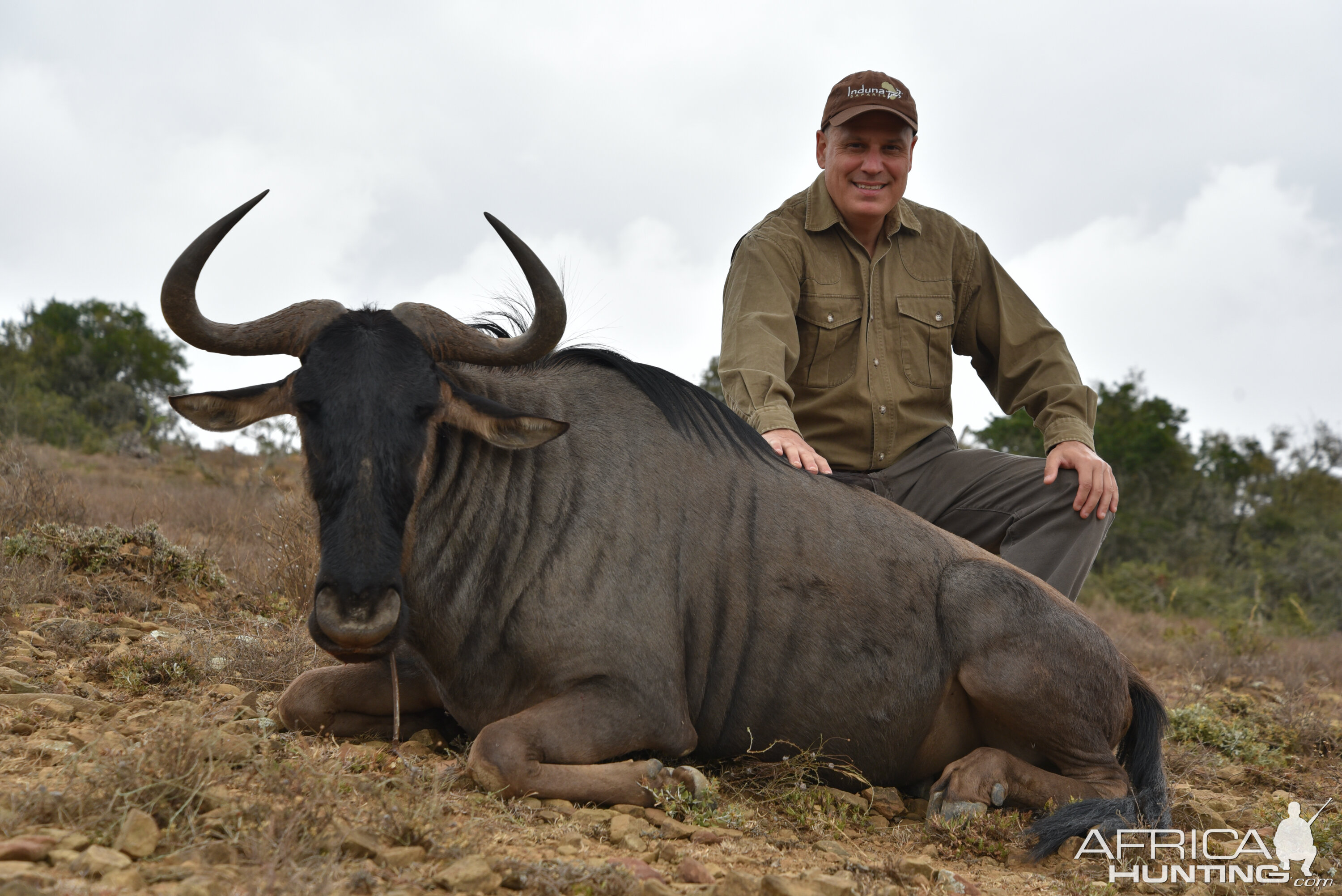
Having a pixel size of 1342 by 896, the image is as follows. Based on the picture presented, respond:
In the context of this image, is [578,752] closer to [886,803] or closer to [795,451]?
[886,803]

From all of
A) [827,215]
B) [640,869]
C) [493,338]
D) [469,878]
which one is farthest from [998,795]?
[827,215]

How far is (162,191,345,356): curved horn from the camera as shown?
3.90m

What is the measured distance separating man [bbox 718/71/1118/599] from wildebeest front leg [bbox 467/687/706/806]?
2139 millimetres

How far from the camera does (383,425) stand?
3674mm

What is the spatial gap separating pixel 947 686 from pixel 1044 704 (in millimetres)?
383

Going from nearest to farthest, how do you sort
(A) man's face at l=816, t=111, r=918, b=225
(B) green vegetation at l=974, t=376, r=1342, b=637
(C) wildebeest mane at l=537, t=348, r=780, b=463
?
(C) wildebeest mane at l=537, t=348, r=780, b=463, (A) man's face at l=816, t=111, r=918, b=225, (B) green vegetation at l=974, t=376, r=1342, b=637

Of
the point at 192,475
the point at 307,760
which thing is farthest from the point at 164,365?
the point at 307,760

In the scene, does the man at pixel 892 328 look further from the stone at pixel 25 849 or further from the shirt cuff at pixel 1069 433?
the stone at pixel 25 849

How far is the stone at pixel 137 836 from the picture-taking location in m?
2.60

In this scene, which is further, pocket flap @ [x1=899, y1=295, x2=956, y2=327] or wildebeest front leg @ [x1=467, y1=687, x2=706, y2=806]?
pocket flap @ [x1=899, y1=295, x2=956, y2=327]

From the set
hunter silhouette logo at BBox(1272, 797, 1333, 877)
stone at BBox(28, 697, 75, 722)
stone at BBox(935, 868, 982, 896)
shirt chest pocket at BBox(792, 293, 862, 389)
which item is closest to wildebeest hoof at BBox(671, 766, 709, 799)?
stone at BBox(935, 868, 982, 896)

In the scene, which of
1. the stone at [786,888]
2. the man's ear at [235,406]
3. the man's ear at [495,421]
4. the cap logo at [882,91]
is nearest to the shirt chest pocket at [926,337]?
the cap logo at [882,91]

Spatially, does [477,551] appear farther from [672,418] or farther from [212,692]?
[212,692]

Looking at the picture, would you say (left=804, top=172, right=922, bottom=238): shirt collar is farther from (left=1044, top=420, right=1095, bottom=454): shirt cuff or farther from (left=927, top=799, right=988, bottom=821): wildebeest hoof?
(left=927, top=799, right=988, bottom=821): wildebeest hoof
